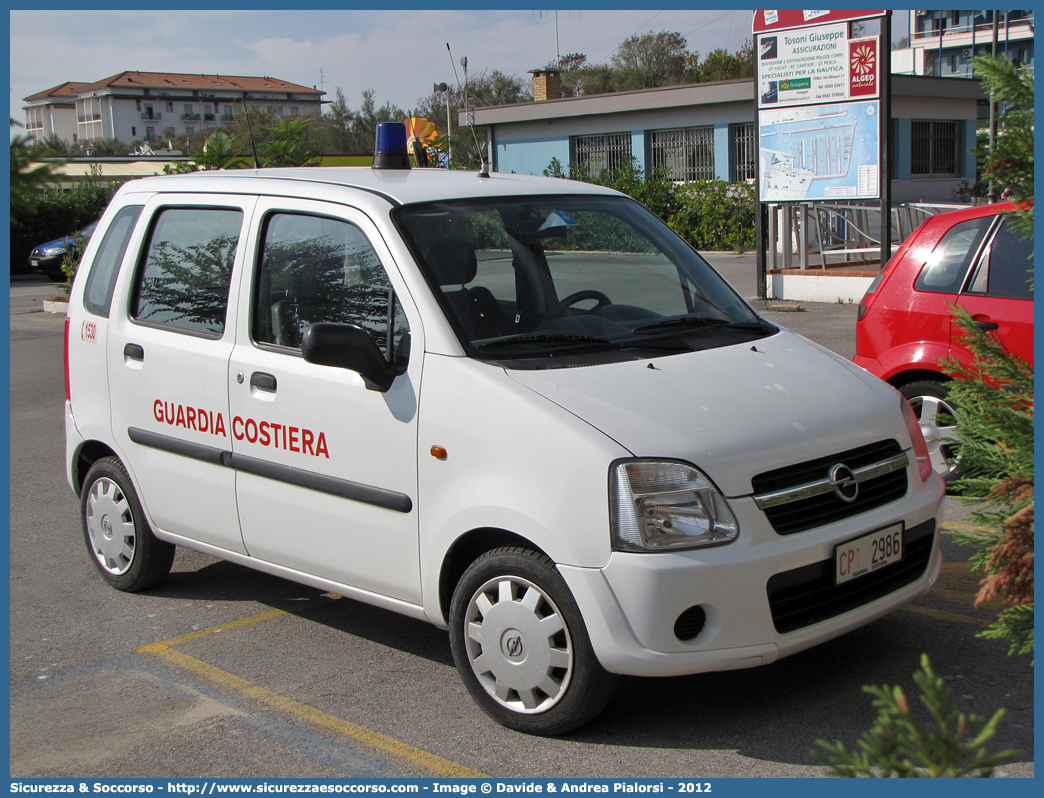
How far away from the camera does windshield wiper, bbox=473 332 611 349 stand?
12.9ft

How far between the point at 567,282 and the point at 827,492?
147cm

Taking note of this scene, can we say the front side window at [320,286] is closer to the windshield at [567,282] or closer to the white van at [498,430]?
the white van at [498,430]

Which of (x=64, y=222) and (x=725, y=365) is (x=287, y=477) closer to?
(x=725, y=365)

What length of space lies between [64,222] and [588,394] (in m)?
33.8

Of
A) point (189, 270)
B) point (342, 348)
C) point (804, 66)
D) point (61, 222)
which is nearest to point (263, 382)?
point (342, 348)

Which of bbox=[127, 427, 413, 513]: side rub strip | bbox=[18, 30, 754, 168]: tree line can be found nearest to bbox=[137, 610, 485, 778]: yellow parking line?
bbox=[127, 427, 413, 513]: side rub strip

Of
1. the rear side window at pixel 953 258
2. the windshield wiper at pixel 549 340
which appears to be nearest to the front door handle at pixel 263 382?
the windshield wiper at pixel 549 340

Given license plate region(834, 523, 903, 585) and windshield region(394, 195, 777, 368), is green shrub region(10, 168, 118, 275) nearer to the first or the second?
windshield region(394, 195, 777, 368)

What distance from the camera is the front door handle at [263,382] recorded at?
4297 mm

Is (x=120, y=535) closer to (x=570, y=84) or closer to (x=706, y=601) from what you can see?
(x=706, y=601)

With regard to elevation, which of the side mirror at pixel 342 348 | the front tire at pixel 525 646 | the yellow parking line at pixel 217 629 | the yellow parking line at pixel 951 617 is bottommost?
the yellow parking line at pixel 217 629

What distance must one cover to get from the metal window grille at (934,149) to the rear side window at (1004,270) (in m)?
24.9
